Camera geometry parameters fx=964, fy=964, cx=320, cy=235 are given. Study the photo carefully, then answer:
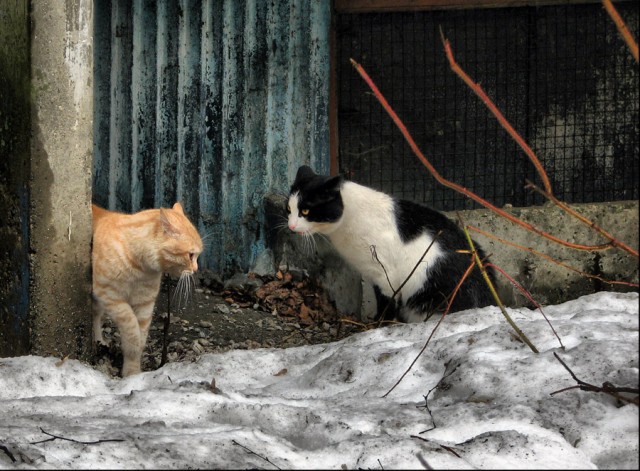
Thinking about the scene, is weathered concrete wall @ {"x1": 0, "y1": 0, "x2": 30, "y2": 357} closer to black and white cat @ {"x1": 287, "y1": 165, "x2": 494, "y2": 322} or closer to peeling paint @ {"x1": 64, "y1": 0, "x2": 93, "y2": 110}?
peeling paint @ {"x1": 64, "y1": 0, "x2": 93, "y2": 110}

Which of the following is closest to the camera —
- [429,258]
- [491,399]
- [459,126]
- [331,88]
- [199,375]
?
[491,399]

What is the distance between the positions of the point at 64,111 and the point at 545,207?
4263 mm

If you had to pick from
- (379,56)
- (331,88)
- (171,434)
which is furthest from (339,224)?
(171,434)

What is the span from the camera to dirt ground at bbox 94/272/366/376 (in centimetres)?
643

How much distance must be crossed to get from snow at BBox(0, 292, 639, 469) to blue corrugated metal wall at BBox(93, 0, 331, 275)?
282cm

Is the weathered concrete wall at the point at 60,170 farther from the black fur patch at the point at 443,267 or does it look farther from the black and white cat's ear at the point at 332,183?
the black fur patch at the point at 443,267

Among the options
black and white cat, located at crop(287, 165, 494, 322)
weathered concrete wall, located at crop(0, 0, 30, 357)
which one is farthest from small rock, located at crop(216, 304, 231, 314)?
weathered concrete wall, located at crop(0, 0, 30, 357)

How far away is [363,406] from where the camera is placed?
4.05m

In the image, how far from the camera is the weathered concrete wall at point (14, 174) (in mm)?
5023

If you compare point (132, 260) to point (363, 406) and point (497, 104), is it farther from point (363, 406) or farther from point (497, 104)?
point (497, 104)

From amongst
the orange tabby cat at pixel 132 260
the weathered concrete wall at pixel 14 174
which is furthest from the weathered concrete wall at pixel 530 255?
the weathered concrete wall at pixel 14 174

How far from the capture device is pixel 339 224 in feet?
23.1

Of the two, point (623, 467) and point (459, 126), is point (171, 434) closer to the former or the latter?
point (623, 467)

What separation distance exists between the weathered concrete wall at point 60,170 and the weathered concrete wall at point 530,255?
103 inches
